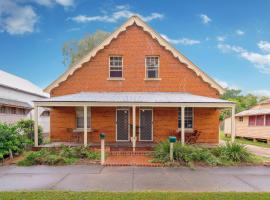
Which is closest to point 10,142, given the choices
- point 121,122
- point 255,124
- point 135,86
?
point 121,122

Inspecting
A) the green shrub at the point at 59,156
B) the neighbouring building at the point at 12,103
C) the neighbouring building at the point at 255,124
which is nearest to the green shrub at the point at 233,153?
the green shrub at the point at 59,156

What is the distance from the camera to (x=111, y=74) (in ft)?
52.4

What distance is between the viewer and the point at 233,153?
11125mm

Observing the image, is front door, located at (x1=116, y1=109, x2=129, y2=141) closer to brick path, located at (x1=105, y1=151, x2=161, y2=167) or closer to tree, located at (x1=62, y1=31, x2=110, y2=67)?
brick path, located at (x1=105, y1=151, x2=161, y2=167)

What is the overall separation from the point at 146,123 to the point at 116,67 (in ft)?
14.2

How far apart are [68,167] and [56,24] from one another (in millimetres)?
17024

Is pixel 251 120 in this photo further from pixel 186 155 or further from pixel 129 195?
pixel 129 195

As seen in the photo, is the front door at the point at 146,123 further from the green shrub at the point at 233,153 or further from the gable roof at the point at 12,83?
the gable roof at the point at 12,83

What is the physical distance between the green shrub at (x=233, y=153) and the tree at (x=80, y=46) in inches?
931

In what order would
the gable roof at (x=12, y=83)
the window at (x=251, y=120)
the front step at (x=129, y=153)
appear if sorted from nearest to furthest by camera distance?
the front step at (x=129, y=153), the gable roof at (x=12, y=83), the window at (x=251, y=120)

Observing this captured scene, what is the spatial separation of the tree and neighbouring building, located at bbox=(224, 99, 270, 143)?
20074 mm

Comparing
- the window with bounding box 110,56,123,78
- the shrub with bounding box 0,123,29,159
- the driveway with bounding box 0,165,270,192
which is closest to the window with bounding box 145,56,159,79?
the window with bounding box 110,56,123,78

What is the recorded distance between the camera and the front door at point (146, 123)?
609 inches

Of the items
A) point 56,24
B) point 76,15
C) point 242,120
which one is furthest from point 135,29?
point 242,120
